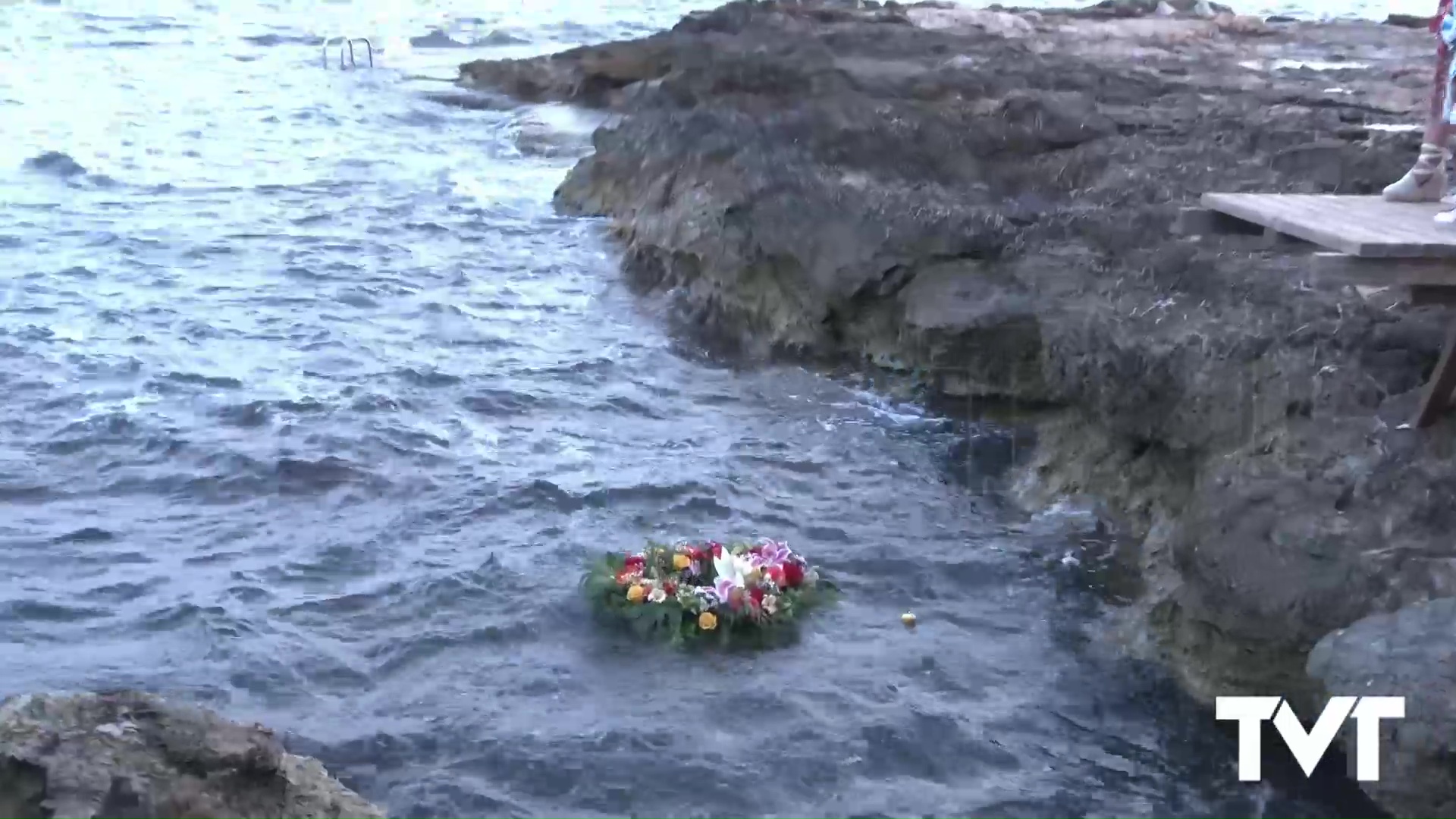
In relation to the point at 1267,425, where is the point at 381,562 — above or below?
below

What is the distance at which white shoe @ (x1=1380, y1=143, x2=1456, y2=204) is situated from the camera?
27.2 ft

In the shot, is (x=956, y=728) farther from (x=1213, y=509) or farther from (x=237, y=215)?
(x=237, y=215)

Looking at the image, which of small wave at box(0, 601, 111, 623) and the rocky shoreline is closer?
the rocky shoreline

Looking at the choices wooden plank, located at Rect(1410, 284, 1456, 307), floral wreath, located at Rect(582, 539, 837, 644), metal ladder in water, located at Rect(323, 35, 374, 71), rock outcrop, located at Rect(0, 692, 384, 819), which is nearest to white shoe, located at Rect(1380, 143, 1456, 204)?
wooden plank, located at Rect(1410, 284, 1456, 307)

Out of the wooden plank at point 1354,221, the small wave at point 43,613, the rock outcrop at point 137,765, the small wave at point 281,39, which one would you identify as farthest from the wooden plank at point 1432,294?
the small wave at point 281,39

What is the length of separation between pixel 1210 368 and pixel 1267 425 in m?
0.70

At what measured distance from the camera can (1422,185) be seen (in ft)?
27.5

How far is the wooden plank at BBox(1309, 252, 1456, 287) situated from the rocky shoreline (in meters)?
0.79

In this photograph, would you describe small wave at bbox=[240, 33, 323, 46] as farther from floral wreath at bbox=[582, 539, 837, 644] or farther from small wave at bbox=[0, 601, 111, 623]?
floral wreath at bbox=[582, 539, 837, 644]

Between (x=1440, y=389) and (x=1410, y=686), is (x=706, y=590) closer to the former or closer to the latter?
(x=1410, y=686)

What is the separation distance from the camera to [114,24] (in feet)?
132

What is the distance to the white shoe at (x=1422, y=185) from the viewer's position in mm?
8297

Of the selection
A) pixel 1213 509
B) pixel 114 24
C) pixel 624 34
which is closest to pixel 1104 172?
pixel 1213 509

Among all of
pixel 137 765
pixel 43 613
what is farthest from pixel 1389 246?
pixel 43 613
